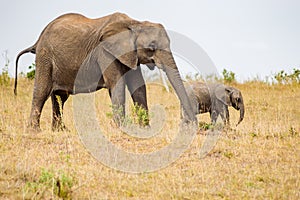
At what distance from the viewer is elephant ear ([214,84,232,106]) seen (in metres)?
13.4

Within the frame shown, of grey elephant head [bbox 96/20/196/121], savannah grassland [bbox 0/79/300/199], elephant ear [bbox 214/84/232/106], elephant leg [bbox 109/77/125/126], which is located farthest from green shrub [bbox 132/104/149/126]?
elephant ear [bbox 214/84/232/106]

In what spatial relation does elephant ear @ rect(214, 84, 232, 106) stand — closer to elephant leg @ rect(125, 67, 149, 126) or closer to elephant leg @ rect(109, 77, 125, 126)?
elephant leg @ rect(125, 67, 149, 126)

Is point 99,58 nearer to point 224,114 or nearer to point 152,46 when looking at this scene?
point 152,46

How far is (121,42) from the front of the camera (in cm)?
958

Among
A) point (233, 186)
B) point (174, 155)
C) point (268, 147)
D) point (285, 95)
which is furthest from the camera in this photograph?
point (285, 95)

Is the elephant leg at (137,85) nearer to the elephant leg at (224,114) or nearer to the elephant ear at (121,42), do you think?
the elephant ear at (121,42)

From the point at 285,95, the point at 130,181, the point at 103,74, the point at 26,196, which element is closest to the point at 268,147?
the point at 130,181

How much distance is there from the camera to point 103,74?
31.1 ft

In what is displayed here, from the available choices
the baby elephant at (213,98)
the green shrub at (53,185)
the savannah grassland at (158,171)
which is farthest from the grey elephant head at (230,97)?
the green shrub at (53,185)

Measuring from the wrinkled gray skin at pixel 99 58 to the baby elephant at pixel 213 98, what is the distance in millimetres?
3504

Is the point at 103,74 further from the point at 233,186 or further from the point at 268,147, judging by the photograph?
the point at 233,186

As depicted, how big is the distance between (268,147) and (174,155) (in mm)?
1443

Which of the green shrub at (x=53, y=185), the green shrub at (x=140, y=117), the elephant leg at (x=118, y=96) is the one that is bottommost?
the green shrub at (x=53, y=185)

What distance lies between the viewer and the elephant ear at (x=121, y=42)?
30.9 feet
